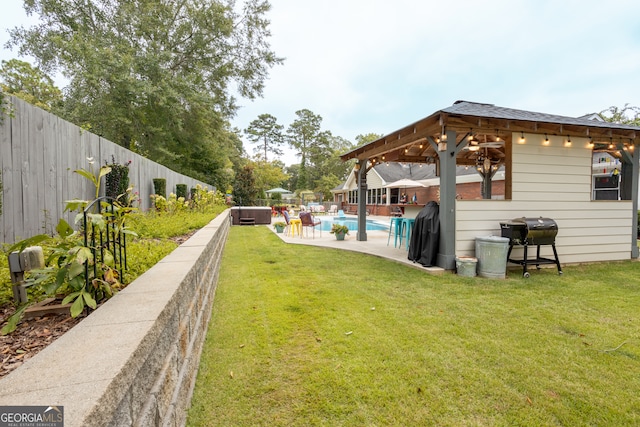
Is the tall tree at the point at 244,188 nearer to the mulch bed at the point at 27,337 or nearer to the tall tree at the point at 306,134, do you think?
the tall tree at the point at 306,134

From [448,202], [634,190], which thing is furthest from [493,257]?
[634,190]

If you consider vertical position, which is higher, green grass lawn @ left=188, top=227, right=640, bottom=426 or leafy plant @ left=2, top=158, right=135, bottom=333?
leafy plant @ left=2, top=158, right=135, bottom=333

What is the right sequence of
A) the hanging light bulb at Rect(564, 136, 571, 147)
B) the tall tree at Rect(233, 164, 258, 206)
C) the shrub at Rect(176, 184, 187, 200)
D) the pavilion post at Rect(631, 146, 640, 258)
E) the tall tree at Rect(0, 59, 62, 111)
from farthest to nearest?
the tall tree at Rect(233, 164, 258, 206) < the tall tree at Rect(0, 59, 62, 111) < the shrub at Rect(176, 184, 187, 200) < the pavilion post at Rect(631, 146, 640, 258) < the hanging light bulb at Rect(564, 136, 571, 147)

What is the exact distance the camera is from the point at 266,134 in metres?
41.1

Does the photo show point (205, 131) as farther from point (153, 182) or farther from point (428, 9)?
point (428, 9)

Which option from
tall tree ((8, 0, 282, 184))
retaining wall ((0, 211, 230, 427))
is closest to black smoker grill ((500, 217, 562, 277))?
retaining wall ((0, 211, 230, 427))

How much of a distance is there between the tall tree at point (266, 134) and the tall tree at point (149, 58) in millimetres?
24348

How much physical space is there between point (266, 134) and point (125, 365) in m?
42.3

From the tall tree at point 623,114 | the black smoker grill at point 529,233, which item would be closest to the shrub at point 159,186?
the black smoker grill at point 529,233

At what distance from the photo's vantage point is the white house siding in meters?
5.09

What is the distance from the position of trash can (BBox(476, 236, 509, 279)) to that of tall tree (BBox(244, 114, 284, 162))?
3788 centimetres

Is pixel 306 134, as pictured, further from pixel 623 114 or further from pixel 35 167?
pixel 35 167

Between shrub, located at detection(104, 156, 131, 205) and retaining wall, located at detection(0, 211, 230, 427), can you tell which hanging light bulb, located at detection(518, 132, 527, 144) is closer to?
retaining wall, located at detection(0, 211, 230, 427)

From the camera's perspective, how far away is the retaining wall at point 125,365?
798 millimetres
